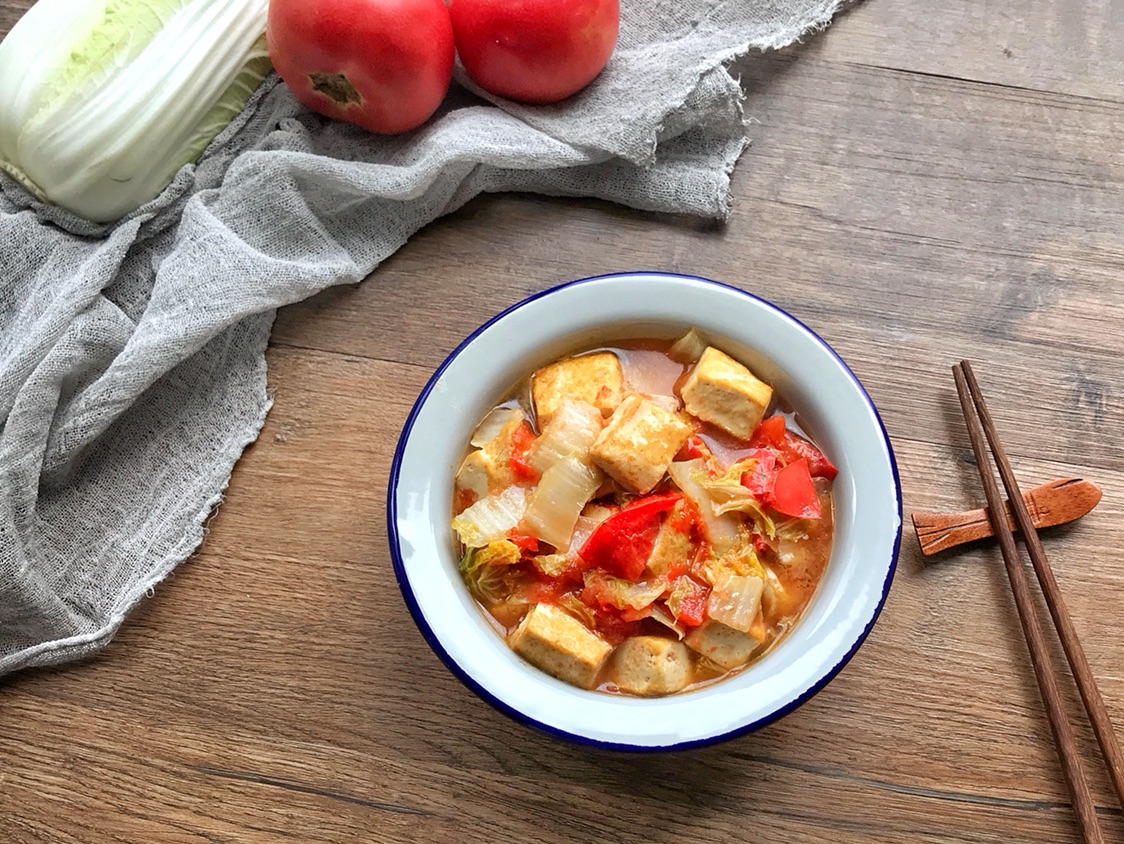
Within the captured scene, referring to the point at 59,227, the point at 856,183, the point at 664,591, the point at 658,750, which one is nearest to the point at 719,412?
the point at 664,591

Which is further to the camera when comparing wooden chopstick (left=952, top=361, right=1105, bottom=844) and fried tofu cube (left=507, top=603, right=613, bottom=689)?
wooden chopstick (left=952, top=361, right=1105, bottom=844)

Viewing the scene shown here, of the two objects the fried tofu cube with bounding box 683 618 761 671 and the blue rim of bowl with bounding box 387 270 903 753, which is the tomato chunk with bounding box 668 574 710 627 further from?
the blue rim of bowl with bounding box 387 270 903 753

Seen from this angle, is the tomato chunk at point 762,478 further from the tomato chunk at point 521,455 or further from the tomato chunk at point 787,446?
the tomato chunk at point 521,455

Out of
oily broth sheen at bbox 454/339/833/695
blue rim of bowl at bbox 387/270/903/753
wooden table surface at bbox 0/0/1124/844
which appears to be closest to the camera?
blue rim of bowl at bbox 387/270/903/753

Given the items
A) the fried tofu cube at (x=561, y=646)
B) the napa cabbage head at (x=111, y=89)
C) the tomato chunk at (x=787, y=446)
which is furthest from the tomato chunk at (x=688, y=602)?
the napa cabbage head at (x=111, y=89)

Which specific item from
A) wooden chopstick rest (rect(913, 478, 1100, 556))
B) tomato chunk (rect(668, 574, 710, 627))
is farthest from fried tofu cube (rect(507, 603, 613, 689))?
wooden chopstick rest (rect(913, 478, 1100, 556))

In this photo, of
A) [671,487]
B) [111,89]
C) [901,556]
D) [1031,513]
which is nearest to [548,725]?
[671,487]
